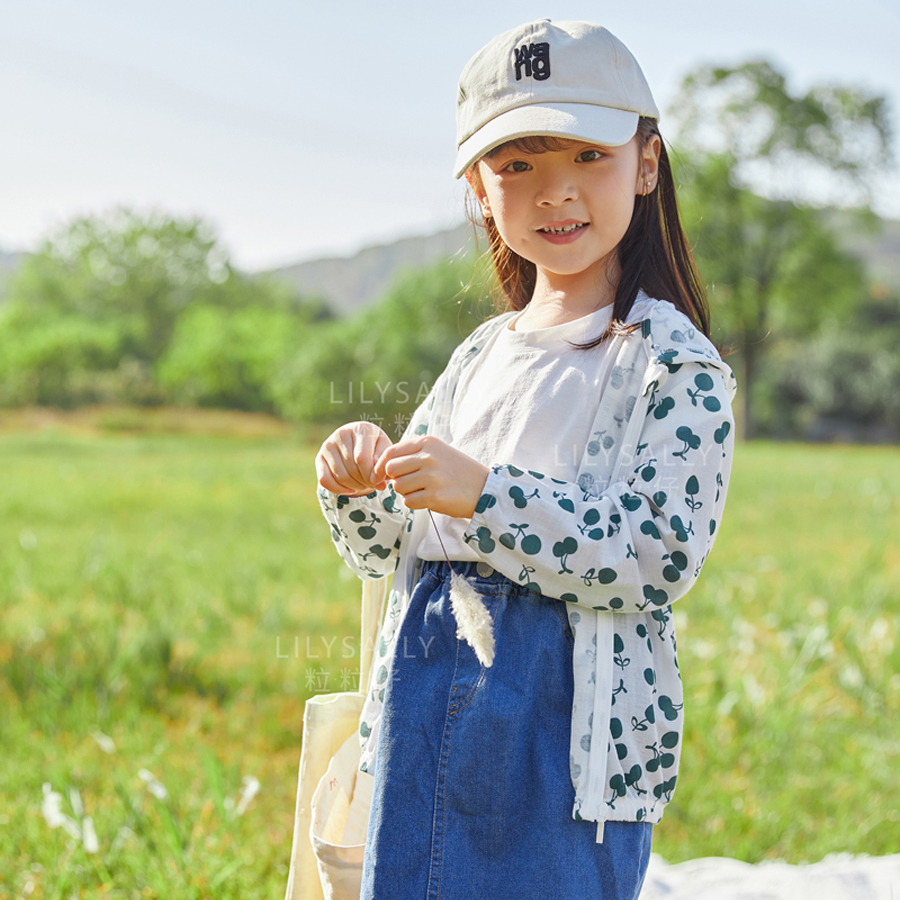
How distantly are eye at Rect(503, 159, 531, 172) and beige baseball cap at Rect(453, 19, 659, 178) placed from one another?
0.16 feet

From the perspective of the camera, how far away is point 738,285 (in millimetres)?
24094

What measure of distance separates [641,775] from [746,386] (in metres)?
23.6

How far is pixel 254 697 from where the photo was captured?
3.50 m

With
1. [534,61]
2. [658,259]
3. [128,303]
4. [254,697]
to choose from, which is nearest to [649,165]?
[658,259]

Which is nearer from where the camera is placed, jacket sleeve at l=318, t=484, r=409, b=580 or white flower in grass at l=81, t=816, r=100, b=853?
jacket sleeve at l=318, t=484, r=409, b=580

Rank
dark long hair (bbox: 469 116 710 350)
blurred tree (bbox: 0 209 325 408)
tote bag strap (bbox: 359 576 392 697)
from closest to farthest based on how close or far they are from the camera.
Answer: dark long hair (bbox: 469 116 710 350), tote bag strap (bbox: 359 576 392 697), blurred tree (bbox: 0 209 325 408)

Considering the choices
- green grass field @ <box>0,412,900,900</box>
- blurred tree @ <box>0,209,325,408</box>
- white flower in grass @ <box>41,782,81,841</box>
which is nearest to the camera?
white flower in grass @ <box>41,782,81,841</box>

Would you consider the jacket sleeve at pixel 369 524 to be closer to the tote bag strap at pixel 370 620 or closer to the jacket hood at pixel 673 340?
the tote bag strap at pixel 370 620

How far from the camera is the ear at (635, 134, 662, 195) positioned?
54.3 inches

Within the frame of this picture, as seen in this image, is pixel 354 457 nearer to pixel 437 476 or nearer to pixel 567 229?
pixel 437 476

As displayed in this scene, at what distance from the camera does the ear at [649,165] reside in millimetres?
1379

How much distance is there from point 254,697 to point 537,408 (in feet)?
8.36

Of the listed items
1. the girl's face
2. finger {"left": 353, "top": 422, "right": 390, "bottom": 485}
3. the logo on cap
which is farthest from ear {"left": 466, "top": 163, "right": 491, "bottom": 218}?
finger {"left": 353, "top": 422, "right": 390, "bottom": 485}

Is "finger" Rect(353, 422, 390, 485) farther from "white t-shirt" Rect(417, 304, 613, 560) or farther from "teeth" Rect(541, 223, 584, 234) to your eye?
"teeth" Rect(541, 223, 584, 234)
